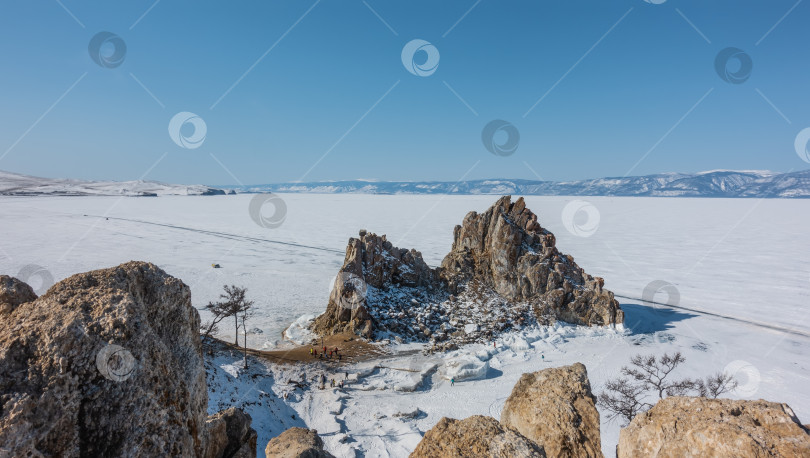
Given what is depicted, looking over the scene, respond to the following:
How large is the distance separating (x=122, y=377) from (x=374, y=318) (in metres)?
32.1

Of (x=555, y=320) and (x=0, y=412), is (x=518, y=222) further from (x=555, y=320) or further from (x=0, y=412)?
(x=0, y=412)

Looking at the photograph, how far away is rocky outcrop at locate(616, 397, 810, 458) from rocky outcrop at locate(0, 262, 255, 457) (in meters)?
7.14

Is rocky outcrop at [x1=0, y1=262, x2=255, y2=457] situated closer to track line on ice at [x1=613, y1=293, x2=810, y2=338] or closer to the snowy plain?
the snowy plain

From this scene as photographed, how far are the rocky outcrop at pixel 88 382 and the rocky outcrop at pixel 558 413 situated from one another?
6.56m

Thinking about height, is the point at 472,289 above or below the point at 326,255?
below

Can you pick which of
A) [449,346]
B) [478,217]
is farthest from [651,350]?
[478,217]

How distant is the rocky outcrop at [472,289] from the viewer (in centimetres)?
3575

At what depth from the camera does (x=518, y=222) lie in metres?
46.2

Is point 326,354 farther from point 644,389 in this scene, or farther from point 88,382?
point 88,382

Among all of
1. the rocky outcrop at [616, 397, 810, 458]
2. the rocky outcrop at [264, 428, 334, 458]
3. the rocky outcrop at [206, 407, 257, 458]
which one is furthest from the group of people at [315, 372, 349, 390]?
the rocky outcrop at [616, 397, 810, 458]

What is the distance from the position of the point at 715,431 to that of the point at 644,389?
24.4 m

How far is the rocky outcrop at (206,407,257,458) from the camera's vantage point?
25.1 ft

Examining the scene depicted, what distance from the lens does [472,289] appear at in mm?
42719

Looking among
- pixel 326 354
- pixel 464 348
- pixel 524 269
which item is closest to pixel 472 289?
pixel 524 269
